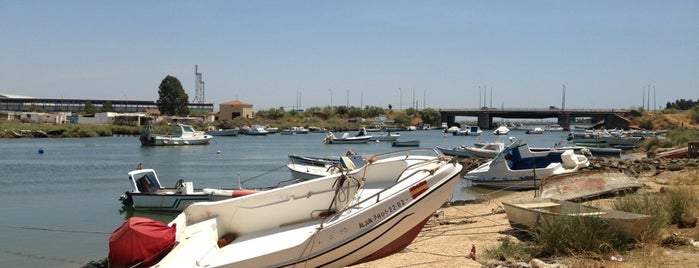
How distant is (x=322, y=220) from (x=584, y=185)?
8605mm

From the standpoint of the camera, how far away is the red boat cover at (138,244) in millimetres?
10992

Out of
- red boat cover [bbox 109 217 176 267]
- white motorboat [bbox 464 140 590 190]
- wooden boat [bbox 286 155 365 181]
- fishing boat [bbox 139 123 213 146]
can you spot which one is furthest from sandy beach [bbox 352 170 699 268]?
fishing boat [bbox 139 123 213 146]

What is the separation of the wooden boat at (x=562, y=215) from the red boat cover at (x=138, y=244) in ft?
22.4

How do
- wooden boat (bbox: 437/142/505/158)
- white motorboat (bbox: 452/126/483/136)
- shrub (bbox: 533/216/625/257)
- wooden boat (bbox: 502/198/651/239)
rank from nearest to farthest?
shrub (bbox: 533/216/625/257) → wooden boat (bbox: 502/198/651/239) → wooden boat (bbox: 437/142/505/158) → white motorboat (bbox: 452/126/483/136)

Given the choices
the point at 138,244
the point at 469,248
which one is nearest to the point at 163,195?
the point at 138,244

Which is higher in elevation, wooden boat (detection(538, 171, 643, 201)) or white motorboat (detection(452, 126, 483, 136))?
wooden boat (detection(538, 171, 643, 201))

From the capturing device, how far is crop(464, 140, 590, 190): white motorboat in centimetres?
2509

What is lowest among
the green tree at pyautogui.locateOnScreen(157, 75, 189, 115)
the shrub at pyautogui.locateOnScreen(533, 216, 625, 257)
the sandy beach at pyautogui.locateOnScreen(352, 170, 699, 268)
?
the sandy beach at pyautogui.locateOnScreen(352, 170, 699, 268)

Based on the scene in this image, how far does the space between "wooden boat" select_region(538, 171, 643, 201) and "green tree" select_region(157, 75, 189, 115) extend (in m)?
124

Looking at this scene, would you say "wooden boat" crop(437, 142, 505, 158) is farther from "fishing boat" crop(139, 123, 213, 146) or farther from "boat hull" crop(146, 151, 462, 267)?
"fishing boat" crop(139, 123, 213, 146)

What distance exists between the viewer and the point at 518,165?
85.9 ft

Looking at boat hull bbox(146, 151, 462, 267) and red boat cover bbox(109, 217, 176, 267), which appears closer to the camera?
boat hull bbox(146, 151, 462, 267)

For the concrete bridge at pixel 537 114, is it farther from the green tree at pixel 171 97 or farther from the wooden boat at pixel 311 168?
the wooden boat at pixel 311 168

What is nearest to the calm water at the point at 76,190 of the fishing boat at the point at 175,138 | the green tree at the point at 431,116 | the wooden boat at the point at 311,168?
the wooden boat at the point at 311,168
